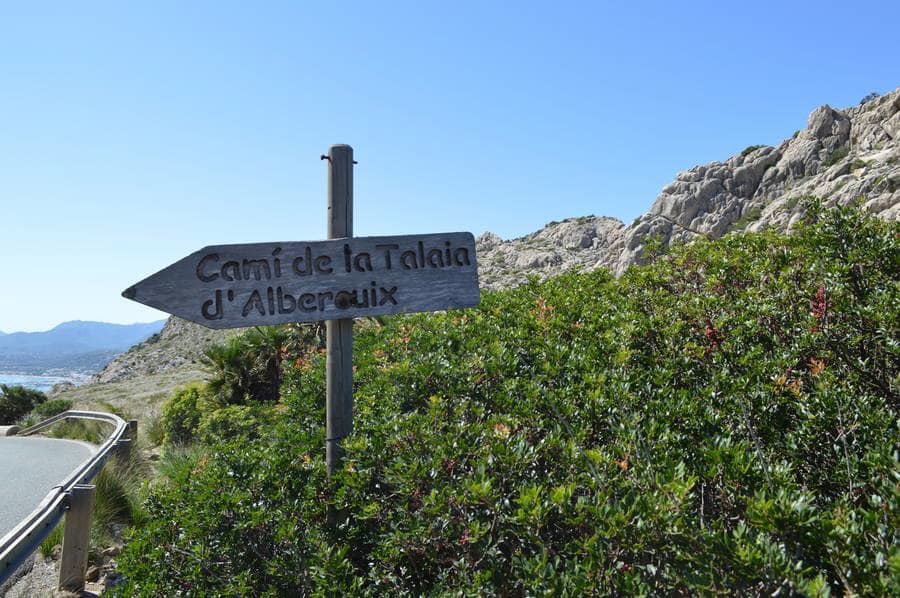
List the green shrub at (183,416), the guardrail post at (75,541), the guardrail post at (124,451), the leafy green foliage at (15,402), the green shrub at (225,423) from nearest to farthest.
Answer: the guardrail post at (75,541)
the guardrail post at (124,451)
the green shrub at (225,423)
the green shrub at (183,416)
the leafy green foliage at (15,402)

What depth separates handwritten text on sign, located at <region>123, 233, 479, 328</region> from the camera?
2938mm

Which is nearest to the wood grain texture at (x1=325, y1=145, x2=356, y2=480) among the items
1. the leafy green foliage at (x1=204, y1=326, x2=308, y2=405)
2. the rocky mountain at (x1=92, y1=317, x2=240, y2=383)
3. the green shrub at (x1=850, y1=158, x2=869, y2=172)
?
the leafy green foliage at (x1=204, y1=326, x2=308, y2=405)

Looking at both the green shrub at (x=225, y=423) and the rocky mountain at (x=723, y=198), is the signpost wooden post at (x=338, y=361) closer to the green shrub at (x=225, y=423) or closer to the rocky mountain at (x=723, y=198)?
the green shrub at (x=225, y=423)

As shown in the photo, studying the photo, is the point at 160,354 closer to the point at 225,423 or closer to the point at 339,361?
the point at 225,423

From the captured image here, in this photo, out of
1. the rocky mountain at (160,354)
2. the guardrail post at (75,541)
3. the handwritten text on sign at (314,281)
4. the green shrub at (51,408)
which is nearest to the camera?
the handwritten text on sign at (314,281)

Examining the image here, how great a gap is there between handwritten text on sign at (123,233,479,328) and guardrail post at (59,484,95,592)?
2.67 m

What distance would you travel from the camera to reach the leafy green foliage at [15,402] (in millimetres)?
20750

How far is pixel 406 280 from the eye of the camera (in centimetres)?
331

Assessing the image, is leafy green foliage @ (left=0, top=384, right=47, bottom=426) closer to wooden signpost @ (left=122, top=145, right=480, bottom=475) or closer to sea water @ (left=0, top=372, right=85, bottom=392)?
sea water @ (left=0, top=372, right=85, bottom=392)

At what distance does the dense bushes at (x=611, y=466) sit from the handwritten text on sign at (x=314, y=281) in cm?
68

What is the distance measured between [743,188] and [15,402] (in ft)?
256

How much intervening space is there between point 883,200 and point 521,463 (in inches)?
1452

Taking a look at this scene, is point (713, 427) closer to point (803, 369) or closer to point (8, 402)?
point (803, 369)

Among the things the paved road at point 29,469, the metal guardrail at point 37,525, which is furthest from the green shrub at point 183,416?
the metal guardrail at point 37,525
